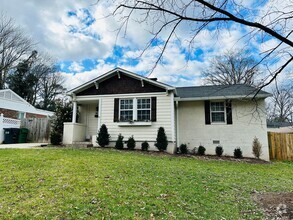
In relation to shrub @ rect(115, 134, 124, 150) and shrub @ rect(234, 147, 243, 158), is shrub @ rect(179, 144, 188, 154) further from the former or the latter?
shrub @ rect(115, 134, 124, 150)

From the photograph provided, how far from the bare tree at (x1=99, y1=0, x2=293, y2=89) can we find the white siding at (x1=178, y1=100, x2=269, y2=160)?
836 centimetres

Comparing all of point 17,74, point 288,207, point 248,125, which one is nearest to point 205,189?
point 288,207

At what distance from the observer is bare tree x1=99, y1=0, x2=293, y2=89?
383 cm

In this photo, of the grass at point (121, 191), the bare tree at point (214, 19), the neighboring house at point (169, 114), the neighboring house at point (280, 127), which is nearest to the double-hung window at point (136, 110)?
the neighboring house at point (169, 114)

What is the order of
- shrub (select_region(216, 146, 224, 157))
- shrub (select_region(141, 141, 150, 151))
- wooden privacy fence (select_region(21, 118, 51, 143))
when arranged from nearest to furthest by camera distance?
shrub (select_region(141, 141, 150, 151))
shrub (select_region(216, 146, 224, 157))
wooden privacy fence (select_region(21, 118, 51, 143))

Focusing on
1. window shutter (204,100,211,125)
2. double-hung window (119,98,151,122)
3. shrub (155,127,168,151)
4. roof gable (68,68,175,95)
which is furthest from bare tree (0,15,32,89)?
window shutter (204,100,211,125)

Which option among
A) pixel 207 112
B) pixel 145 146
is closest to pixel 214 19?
pixel 145 146

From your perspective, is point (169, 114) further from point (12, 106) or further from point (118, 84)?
point (12, 106)

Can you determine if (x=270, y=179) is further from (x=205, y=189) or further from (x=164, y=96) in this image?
(x=164, y=96)

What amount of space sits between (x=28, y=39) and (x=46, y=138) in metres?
20.3

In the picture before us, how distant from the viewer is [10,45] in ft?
94.3

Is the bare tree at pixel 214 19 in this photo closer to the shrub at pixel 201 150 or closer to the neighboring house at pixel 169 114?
the neighboring house at pixel 169 114

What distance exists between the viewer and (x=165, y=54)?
171 inches

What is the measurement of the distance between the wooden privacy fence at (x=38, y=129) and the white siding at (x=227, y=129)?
10.0m
